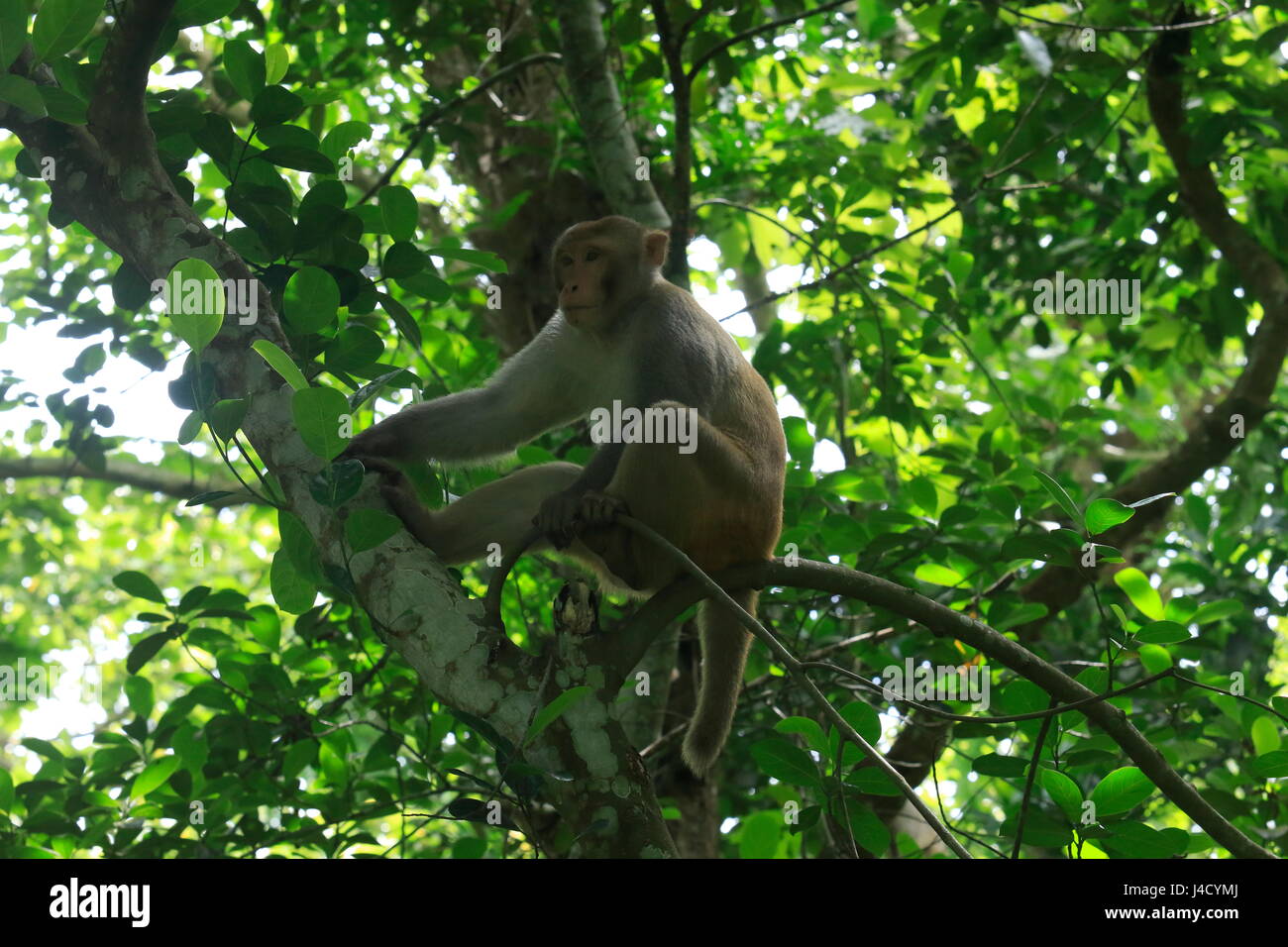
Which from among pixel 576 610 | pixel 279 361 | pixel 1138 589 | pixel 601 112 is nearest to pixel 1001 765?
pixel 1138 589

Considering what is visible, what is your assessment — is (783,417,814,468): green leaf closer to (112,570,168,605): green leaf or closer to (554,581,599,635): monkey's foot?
(554,581,599,635): monkey's foot

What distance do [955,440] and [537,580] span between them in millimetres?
2204

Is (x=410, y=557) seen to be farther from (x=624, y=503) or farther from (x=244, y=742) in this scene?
(x=244, y=742)

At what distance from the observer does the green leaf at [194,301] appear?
7.57 ft

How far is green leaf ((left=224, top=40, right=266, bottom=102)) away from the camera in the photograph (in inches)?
123

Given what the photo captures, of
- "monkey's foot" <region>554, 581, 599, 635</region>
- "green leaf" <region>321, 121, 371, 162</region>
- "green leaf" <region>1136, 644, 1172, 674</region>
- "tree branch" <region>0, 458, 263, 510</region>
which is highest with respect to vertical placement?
"tree branch" <region>0, 458, 263, 510</region>

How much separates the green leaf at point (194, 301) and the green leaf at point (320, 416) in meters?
0.25

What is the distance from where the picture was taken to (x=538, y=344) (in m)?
4.45

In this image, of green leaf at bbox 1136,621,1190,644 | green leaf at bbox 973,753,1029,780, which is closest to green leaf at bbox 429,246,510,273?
green leaf at bbox 973,753,1029,780

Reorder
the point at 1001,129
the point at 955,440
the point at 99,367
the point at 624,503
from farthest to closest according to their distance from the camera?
the point at 1001,129, the point at 955,440, the point at 99,367, the point at 624,503

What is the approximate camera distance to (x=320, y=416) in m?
2.39

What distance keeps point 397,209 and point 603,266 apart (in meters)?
1.31

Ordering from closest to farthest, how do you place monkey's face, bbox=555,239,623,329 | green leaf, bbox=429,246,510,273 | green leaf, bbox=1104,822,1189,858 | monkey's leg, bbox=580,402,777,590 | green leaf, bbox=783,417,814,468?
green leaf, bbox=1104,822,1189,858 < green leaf, bbox=429,246,510,273 < monkey's leg, bbox=580,402,777,590 < green leaf, bbox=783,417,814,468 < monkey's face, bbox=555,239,623,329

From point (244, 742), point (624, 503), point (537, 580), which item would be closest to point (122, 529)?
point (537, 580)
